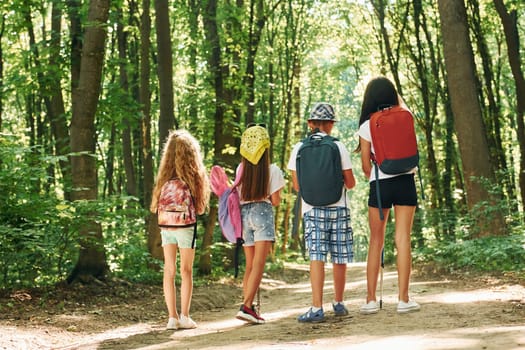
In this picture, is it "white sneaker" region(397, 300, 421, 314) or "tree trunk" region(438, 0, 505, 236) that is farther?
"tree trunk" region(438, 0, 505, 236)

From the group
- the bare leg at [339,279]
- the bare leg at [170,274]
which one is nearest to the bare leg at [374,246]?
the bare leg at [339,279]

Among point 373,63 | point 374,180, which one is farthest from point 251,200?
point 373,63

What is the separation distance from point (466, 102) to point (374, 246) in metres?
7.33

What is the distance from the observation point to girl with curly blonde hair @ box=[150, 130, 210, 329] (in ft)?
26.9

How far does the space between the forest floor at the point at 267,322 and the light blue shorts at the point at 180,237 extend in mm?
1016

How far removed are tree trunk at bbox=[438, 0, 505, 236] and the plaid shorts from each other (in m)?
6.87

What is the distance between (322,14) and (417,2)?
10.3 m

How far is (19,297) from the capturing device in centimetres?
1030

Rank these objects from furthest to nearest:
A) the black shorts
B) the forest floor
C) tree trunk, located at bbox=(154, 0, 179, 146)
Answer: tree trunk, located at bbox=(154, 0, 179, 146) → the black shorts → the forest floor

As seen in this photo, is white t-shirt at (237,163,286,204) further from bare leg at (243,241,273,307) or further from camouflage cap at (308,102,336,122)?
camouflage cap at (308,102,336,122)

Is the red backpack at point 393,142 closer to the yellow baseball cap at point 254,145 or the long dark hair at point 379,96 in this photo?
the long dark hair at point 379,96

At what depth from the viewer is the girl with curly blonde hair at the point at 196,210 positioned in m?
8.21

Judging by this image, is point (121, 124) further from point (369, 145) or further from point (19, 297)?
point (369, 145)

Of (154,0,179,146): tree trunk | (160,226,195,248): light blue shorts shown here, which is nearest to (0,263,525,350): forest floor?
(160,226,195,248): light blue shorts
